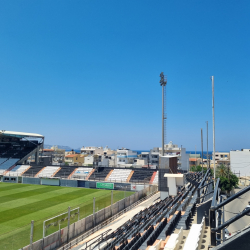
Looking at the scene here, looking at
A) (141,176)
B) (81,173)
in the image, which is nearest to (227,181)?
(141,176)

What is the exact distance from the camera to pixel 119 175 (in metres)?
41.0

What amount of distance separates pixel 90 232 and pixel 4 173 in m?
36.4

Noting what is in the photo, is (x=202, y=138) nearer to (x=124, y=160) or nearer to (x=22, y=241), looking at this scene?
(x=22, y=241)

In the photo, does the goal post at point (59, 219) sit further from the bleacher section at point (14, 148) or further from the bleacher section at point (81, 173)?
the bleacher section at point (14, 148)

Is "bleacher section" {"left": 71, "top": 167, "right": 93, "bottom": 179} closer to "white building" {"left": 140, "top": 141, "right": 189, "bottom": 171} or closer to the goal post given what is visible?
the goal post

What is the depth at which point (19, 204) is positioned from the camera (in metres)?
26.3

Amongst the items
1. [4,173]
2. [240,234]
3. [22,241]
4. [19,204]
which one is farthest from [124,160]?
[240,234]

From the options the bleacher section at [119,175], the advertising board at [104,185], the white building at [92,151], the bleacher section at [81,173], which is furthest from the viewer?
the white building at [92,151]

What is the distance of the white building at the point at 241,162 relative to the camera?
54625 mm

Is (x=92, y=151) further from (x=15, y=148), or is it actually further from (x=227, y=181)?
(x=227, y=181)

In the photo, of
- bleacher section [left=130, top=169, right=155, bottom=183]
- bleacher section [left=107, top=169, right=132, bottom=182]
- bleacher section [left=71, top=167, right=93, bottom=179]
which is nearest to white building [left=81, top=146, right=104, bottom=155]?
bleacher section [left=71, top=167, right=93, bottom=179]

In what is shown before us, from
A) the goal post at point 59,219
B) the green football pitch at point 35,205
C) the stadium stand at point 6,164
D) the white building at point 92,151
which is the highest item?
the white building at point 92,151

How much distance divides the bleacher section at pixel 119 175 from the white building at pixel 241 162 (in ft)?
96.5

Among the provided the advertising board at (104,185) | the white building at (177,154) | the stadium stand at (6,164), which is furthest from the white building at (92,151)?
the advertising board at (104,185)
